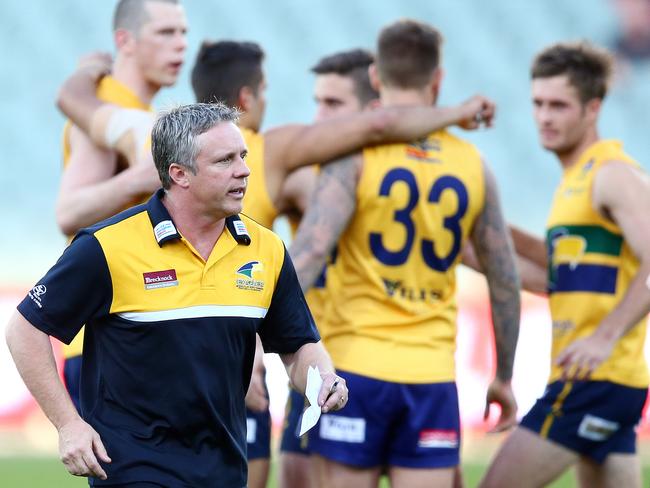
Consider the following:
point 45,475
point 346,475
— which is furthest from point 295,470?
point 45,475

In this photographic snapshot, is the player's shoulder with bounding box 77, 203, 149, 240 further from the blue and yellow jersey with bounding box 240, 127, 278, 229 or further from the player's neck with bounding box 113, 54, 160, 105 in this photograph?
the player's neck with bounding box 113, 54, 160, 105

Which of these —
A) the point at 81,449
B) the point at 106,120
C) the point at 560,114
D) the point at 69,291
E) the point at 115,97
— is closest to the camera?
the point at 81,449

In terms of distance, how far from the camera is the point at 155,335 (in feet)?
12.4

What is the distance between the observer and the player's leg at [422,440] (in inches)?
206

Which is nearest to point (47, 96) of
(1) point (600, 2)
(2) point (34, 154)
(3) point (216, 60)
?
(2) point (34, 154)

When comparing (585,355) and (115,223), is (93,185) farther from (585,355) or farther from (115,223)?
(585,355)

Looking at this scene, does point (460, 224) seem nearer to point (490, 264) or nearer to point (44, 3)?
point (490, 264)

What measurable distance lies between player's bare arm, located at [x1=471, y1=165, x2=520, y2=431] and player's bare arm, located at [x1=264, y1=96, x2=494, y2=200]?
326mm

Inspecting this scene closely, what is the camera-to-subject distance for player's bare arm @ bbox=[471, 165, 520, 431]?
548 centimetres

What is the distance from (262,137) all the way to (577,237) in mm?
1535

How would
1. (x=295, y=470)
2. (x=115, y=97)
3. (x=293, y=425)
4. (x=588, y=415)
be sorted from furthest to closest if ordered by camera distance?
1. (x=295, y=470)
2. (x=293, y=425)
3. (x=115, y=97)
4. (x=588, y=415)

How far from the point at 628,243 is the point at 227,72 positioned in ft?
6.33

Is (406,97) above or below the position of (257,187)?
above

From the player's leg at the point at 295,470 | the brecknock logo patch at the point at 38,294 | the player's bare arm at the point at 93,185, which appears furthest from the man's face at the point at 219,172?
the player's leg at the point at 295,470
